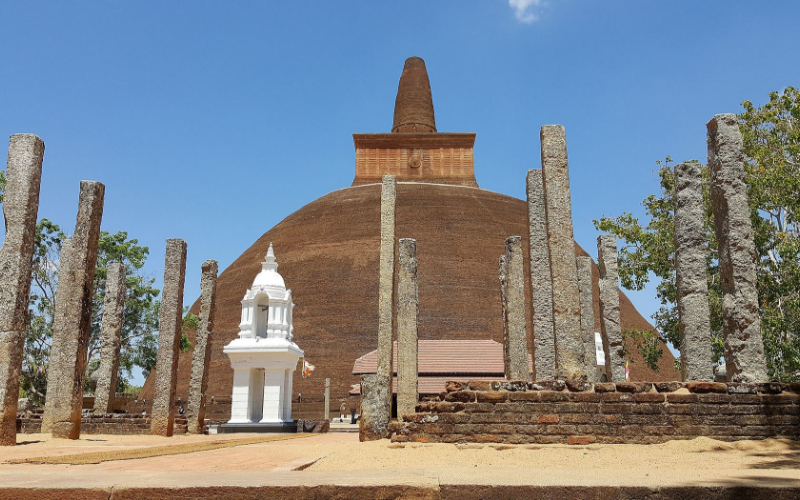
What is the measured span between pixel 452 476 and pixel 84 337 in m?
8.87

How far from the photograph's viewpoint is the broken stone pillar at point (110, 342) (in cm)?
1617

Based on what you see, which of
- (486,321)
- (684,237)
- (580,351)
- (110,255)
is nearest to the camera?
(580,351)

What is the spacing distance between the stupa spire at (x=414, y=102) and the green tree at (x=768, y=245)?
32300mm

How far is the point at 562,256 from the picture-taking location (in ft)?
33.2

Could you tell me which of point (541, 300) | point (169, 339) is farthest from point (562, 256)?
point (169, 339)

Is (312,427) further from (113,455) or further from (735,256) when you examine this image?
(735,256)

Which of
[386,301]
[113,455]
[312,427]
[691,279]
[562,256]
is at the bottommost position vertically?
[312,427]

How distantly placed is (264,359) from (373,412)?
9.89 meters

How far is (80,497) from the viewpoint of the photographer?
12.7ft

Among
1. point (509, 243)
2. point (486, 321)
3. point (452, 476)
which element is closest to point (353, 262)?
point (486, 321)

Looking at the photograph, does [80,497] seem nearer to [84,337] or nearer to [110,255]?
[84,337]

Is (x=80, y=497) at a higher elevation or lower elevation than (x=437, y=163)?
lower

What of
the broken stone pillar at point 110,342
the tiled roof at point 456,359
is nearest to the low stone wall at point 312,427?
the tiled roof at point 456,359

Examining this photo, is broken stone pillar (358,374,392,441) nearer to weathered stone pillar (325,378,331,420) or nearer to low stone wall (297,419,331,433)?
low stone wall (297,419,331,433)
